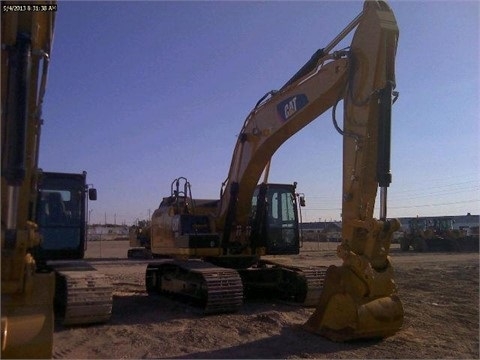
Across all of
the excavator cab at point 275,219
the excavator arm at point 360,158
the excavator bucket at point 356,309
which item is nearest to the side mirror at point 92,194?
the excavator cab at point 275,219

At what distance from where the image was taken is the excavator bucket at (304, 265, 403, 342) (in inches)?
309

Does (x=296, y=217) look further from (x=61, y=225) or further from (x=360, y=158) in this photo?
(x=61, y=225)

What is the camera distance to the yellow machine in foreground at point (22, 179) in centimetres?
539

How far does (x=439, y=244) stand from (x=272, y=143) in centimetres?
3150

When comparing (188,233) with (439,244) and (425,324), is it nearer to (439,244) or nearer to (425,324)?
(425,324)

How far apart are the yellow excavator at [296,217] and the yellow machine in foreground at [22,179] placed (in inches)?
168

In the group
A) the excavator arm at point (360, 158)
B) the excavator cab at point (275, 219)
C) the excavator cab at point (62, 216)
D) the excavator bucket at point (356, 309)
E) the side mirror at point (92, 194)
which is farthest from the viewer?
the excavator cab at point (275, 219)

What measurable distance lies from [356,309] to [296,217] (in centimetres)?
488

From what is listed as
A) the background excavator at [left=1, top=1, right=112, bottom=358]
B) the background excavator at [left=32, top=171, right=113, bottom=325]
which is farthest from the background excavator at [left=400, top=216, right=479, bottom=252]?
the background excavator at [left=1, top=1, right=112, bottom=358]

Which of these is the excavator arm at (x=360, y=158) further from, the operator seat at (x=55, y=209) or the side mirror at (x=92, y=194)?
the operator seat at (x=55, y=209)

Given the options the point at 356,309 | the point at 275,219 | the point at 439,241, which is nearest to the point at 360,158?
the point at 356,309

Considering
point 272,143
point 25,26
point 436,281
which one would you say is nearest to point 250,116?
point 272,143

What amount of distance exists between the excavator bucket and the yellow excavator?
15mm

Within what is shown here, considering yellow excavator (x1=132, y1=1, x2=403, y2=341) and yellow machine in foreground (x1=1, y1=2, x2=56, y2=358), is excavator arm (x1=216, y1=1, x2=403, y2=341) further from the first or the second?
yellow machine in foreground (x1=1, y1=2, x2=56, y2=358)
